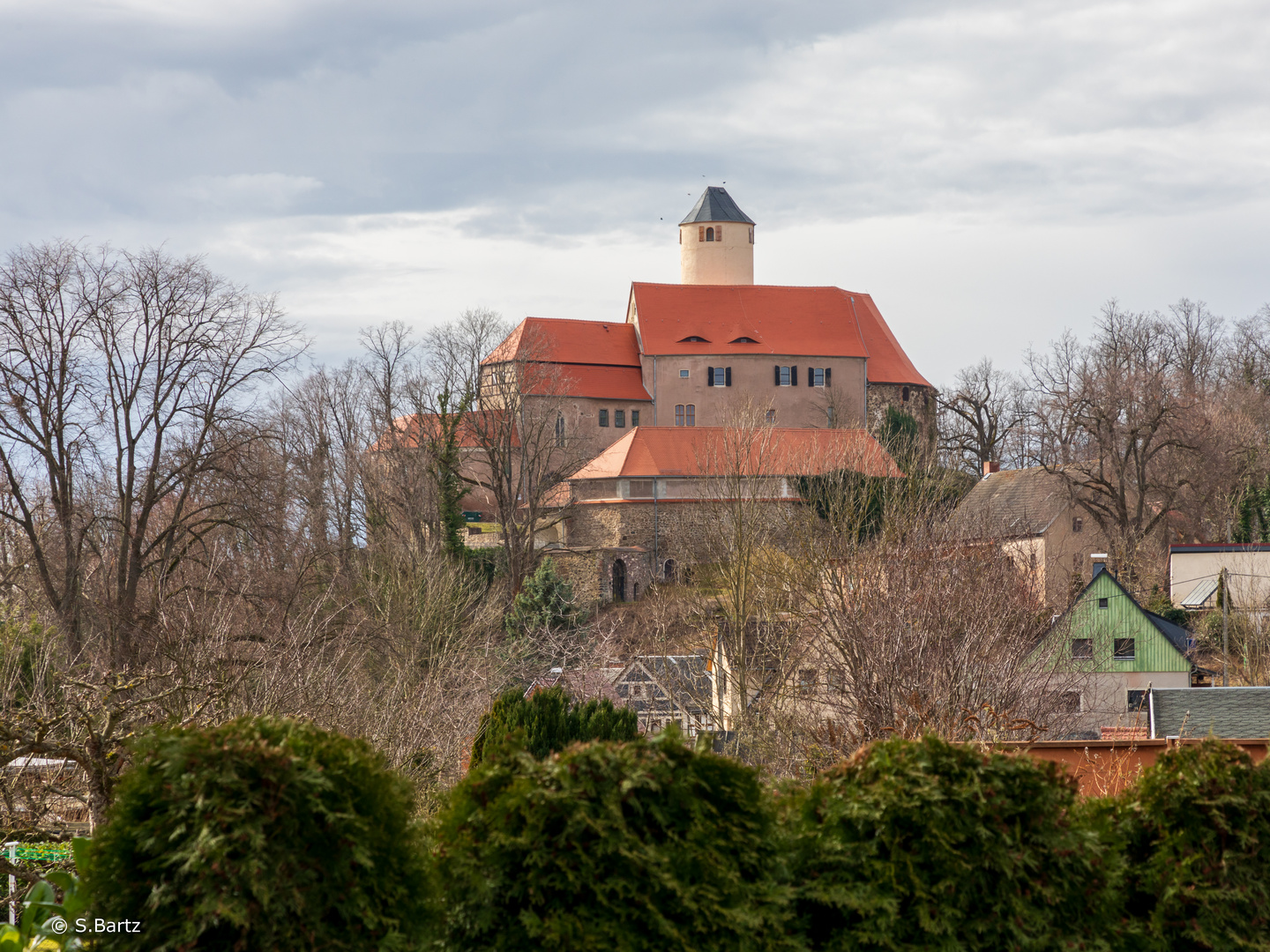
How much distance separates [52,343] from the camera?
23.5 meters

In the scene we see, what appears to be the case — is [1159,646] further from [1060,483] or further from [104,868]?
[104,868]

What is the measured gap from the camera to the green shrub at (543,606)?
116 ft

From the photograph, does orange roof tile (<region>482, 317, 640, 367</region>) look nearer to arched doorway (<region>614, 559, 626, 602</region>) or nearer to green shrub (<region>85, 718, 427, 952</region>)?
arched doorway (<region>614, 559, 626, 602</region>)

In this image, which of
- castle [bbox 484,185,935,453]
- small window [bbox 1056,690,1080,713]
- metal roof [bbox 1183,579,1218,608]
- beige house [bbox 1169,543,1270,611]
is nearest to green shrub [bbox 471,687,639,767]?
small window [bbox 1056,690,1080,713]

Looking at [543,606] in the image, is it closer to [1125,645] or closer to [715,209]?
[1125,645]

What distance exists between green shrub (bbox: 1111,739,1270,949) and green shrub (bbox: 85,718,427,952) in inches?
106

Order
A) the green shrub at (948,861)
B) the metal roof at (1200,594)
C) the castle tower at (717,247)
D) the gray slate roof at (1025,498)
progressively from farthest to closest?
the castle tower at (717,247)
the gray slate roof at (1025,498)
the metal roof at (1200,594)
the green shrub at (948,861)

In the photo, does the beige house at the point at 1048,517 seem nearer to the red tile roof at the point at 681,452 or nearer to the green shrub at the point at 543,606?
the red tile roof at the point at 681,452

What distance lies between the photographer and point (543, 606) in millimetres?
36594

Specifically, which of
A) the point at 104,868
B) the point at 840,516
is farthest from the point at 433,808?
the point at 840,516

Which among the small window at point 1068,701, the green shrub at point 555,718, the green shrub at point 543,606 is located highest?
the green shrub at point 543,606

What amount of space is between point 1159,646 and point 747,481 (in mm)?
10134

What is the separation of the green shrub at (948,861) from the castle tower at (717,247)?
6251cm

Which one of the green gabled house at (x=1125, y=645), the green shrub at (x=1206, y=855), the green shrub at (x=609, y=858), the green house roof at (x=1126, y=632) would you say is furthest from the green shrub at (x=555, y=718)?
the green house roof at (x=1126, y=632)
